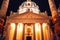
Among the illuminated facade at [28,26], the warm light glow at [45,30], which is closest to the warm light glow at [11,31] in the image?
the illuminated facade at [28,26]

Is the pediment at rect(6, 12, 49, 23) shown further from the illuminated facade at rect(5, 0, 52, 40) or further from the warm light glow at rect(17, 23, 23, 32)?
the warm light glow at rect(17, 23, 23, 32)

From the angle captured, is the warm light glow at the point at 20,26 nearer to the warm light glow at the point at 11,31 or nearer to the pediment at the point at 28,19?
the pediment at the point at 28,19

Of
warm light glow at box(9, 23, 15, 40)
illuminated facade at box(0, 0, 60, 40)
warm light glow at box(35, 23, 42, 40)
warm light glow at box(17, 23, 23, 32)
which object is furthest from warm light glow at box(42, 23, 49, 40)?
warm light glow at box(9, 23, 15, 40)

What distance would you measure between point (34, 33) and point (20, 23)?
2175 millimetres

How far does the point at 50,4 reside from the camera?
21.2 metres

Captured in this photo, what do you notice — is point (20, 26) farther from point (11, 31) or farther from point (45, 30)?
point (45, 30)

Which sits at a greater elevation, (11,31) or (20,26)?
(20,26)

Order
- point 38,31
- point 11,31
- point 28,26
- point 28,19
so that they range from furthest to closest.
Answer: point 28,26, point 38,31, point 28,19, point 11,31

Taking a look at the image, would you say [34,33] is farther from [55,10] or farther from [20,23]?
[55,10]

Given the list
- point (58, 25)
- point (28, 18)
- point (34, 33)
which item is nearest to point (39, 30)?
point (34, 33)

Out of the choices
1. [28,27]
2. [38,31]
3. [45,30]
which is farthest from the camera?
[28,27]

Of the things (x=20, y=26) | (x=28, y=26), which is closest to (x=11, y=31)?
(x=20, y=26)

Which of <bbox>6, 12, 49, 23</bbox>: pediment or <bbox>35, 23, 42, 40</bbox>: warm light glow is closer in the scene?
<bbox>35, 23, 42, 40</bbox>: warm light glow

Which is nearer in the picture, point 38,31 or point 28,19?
point 28,19
